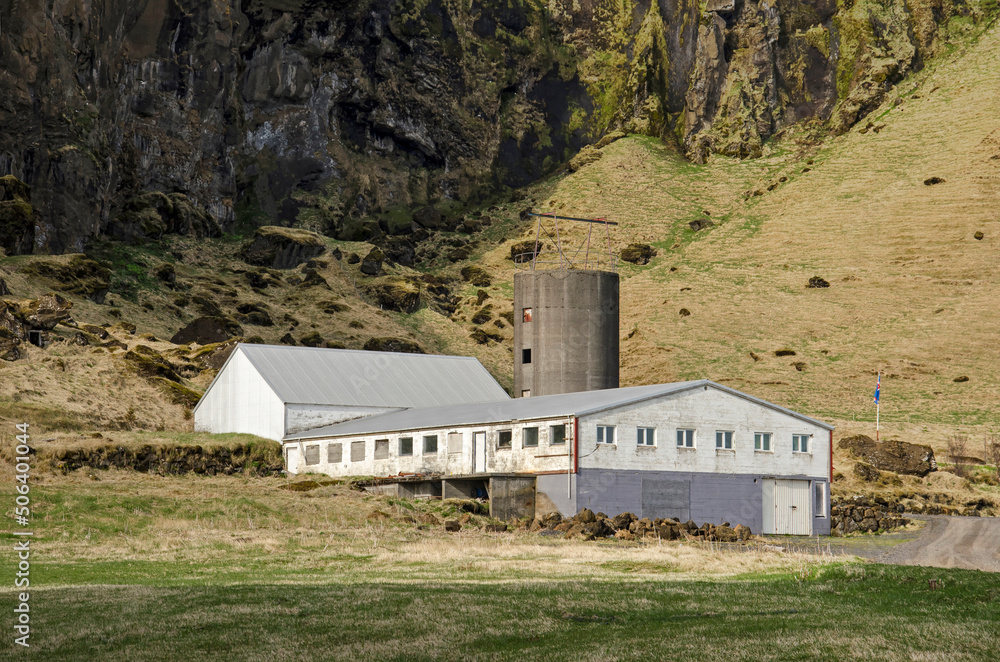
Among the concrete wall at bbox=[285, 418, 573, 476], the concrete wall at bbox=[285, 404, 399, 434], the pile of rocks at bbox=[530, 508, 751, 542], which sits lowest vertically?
the pile of rocks at bbox=[530, 508, 751, 542]

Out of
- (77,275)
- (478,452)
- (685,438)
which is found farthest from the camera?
(77,275)

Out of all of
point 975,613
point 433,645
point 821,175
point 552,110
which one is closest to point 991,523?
point 975,613

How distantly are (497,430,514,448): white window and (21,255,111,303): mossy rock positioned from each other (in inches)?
1760

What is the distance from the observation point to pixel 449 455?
47625 mm

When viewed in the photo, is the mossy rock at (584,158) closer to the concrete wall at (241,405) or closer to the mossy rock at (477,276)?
the mossy rock at (477,276)

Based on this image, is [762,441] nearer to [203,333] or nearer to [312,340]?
[203,333]

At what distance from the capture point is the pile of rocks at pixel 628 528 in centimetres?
3784

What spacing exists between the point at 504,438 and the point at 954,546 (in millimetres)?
16638

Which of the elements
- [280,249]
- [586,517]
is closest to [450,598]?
[586,517]

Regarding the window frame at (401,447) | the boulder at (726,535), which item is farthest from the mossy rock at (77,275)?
the boulder at (726,535)

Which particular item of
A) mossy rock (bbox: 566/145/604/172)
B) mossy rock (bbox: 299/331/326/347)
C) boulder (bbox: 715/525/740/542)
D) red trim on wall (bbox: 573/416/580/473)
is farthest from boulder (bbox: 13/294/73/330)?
mossy rock (bbox: 566/145/604/172)

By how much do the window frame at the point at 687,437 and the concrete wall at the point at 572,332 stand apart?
1248cm

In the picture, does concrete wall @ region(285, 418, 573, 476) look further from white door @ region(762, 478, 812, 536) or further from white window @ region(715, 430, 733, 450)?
white door @ region(762, 478, 812, 536)

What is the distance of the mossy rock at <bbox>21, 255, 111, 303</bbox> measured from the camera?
80000 millimetres
